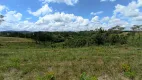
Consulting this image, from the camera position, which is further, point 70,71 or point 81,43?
point 81,43

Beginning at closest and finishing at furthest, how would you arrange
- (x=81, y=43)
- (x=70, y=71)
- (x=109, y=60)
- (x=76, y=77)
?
(x=76, y=77)
(x=70, y=71)
(x=109, y=60)
(x=81, y=43)

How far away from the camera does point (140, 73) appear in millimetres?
10320

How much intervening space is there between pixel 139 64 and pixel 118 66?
4.97 ft

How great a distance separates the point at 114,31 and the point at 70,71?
58.1 meters

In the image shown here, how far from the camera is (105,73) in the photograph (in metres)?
10.1

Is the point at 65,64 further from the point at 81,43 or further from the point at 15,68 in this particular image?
the point at 81,43

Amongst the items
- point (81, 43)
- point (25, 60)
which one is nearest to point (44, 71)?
point (25, 60)

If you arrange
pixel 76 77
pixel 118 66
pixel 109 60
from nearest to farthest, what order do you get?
pixel 76 77, pixel 118 66, pixel 109 60

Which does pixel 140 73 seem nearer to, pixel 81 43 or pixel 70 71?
pixel 70 71

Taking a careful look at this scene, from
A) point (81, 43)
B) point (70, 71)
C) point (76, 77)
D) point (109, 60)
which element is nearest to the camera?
point (76, 77)

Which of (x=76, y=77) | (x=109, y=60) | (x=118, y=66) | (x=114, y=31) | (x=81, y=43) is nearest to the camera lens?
(x=76, y=77)

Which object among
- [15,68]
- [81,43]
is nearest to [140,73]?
[15,68]

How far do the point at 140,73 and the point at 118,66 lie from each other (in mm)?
1223

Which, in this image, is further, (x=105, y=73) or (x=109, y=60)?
(x=109, y=60)
